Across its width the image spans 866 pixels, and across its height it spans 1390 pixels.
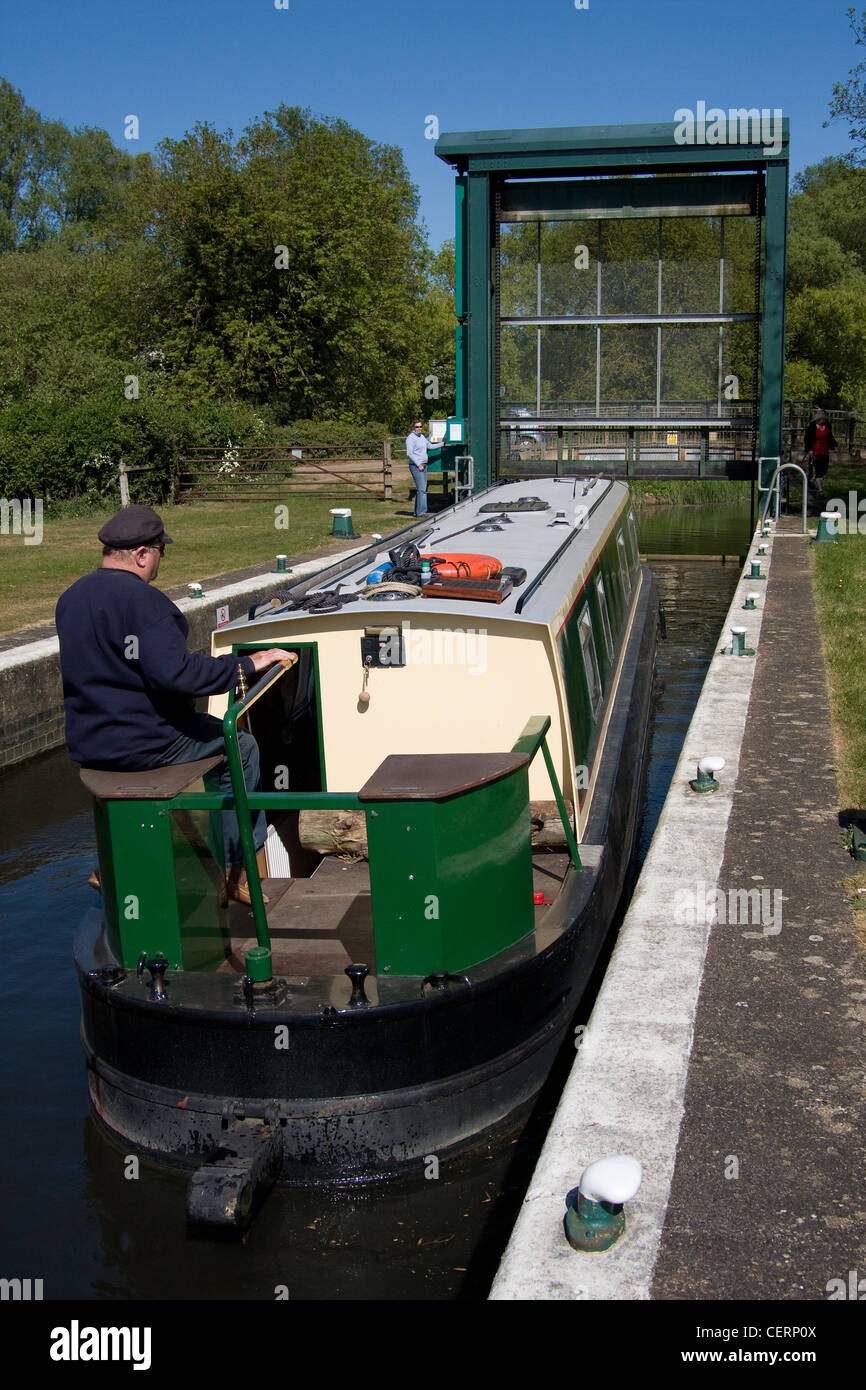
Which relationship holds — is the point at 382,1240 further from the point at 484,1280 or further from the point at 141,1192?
the point at 141,1192

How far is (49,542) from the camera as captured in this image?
1898 cm

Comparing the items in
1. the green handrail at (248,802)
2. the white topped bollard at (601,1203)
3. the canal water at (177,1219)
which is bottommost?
the canal water at (177,1219)

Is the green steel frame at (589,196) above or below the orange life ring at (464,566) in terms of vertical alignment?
above

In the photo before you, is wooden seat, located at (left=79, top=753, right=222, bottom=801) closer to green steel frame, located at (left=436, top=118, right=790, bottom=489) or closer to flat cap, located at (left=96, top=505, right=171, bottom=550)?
flat cap, located at (left=96, top=505, right=171, bottom=550)

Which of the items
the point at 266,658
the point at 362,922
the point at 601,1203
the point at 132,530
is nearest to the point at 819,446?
the point at 362,922

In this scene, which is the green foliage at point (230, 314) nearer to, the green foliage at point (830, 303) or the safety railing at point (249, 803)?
the green foliage at point (830, 303)

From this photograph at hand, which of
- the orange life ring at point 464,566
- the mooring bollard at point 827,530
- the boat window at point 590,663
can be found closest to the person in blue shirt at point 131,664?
the orange life ring at point 464,566

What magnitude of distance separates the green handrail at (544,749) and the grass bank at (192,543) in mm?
8361

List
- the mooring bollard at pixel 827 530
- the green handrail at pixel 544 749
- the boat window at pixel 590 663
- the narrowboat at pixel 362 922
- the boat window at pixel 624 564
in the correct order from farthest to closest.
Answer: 1. the mooring bollard at pixel 827 530
2. the boat window at pixel 624 564
3. the boat window at pixel 590 663
4. the green handrail at pixel 544 749
5. the narrowboat at pixel 362 922

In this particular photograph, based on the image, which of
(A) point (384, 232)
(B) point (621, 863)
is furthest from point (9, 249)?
(B) point (621, 863)

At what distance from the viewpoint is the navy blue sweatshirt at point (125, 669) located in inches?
180

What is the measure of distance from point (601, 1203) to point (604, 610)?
5.69 m

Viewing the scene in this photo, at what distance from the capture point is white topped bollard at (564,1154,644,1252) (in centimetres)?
318

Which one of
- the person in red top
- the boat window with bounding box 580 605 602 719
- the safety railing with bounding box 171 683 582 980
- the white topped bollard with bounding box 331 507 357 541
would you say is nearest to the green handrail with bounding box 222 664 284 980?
the safety railing with bounding box 171 683 582 980
